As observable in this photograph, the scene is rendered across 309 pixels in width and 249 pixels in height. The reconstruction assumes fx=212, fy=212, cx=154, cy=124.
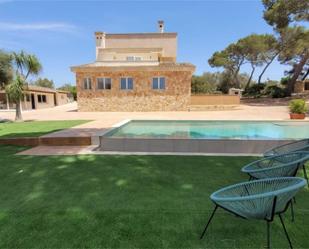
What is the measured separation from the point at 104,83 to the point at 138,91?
140 inches

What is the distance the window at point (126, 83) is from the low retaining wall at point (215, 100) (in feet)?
24.6

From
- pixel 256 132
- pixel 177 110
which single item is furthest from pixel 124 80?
pixel 256 132

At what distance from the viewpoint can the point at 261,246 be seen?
2.34 meters

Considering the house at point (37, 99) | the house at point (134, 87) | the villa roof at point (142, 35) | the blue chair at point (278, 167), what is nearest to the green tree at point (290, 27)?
the house at point (134, 87)

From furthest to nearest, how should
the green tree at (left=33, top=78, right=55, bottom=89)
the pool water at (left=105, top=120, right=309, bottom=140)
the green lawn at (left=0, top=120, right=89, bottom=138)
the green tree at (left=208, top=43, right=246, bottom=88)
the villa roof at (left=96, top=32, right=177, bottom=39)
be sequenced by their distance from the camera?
1. the green tree at (left=33, top=78, right=55, bottom=89)
2. the green tree at (left=208, top=43, right=246, bottom=88)
3. the villa roof at (left=96, top=32, right=177, bottom=39)
4. the pool water at (left=105, top=120, right=309, bottom=140)
5. the green lawn at (left=0, top=120, right=89, bottom=138)

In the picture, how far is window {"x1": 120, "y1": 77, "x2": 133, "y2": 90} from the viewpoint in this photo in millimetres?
21234

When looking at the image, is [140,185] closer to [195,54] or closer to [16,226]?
[16,226]

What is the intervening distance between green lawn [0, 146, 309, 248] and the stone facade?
53.4 ft

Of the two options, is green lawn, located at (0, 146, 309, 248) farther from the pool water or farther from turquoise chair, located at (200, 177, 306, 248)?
the pool water

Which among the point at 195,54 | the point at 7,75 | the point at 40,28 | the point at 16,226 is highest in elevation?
the point at 195,54

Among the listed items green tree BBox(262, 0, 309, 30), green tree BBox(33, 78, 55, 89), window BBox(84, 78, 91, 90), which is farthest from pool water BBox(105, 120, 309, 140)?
green tree BBox(33, 78, 55, 89)

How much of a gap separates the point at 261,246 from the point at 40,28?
16953 millimetres

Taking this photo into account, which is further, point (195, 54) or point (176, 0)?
point (195, 54)

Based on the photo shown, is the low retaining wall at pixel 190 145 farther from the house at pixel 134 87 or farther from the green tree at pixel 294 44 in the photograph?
the green tree at pixel 294 44
